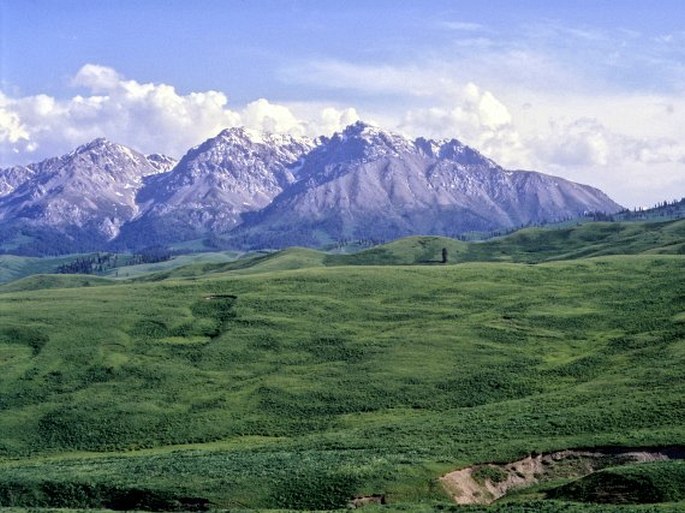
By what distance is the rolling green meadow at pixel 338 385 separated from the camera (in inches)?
2790

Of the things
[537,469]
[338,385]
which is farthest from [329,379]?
[537,469]

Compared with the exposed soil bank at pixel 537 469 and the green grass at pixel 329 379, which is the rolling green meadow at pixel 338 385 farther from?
the exposed soil bank at pixel 537 469

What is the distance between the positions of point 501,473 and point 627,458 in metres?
11.8

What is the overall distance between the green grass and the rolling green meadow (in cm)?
36

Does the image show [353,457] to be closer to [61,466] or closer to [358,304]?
[61,466]

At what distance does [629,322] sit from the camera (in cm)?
14050

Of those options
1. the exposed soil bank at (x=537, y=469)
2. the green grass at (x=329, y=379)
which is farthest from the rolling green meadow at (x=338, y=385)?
the exposed soil bank at (x=537, y=469)

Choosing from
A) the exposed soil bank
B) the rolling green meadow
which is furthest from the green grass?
the exposed soil bank

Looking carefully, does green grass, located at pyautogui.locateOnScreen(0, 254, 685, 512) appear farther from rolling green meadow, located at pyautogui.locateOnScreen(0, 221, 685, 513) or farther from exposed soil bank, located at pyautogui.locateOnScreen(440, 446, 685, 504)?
exposed soil bank, located at pyautogui.locateOnScreen(440, 446, 685, 504)

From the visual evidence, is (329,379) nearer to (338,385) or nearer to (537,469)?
(338,385)

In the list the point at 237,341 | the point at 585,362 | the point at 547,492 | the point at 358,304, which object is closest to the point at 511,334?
the point at 585,362

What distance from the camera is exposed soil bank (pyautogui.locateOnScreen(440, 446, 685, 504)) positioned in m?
70.6

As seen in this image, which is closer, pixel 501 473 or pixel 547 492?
pixel 547 492

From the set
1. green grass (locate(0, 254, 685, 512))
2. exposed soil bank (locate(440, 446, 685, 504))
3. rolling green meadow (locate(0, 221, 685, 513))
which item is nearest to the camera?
exposed soil bank (locate(440, 446, 685, 504))
